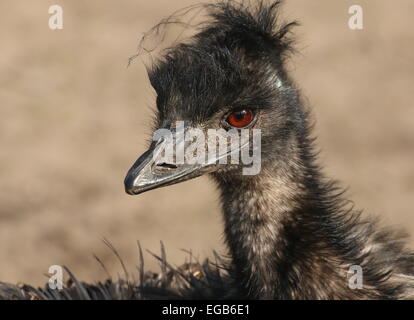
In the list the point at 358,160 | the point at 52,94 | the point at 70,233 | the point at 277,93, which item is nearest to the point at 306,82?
the point at 358,160

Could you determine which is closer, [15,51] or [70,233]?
[70,233]

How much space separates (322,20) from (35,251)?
3763 millimetres

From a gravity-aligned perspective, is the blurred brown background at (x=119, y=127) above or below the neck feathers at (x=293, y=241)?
above

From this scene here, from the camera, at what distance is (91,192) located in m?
6.75

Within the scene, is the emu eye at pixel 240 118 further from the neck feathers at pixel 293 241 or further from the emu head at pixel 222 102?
the neck feathers at pixel 293 241

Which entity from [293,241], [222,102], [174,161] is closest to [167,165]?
[174,161]

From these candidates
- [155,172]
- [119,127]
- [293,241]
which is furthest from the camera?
[119,127]

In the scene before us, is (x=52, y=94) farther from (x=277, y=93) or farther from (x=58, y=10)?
(x=277, y=93)

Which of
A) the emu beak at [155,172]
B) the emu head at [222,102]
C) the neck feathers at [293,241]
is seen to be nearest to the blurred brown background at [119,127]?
the emu head at [222,102]

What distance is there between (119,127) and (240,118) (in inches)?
159

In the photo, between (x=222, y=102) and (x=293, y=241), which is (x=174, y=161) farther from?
(x=293, y=241)

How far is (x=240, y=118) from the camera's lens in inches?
140

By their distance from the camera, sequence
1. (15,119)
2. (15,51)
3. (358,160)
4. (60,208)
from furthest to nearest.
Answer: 1. (15,51)
2. (15,119)
3. (358,160)
4. (60,208)

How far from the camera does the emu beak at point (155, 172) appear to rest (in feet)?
10.9
